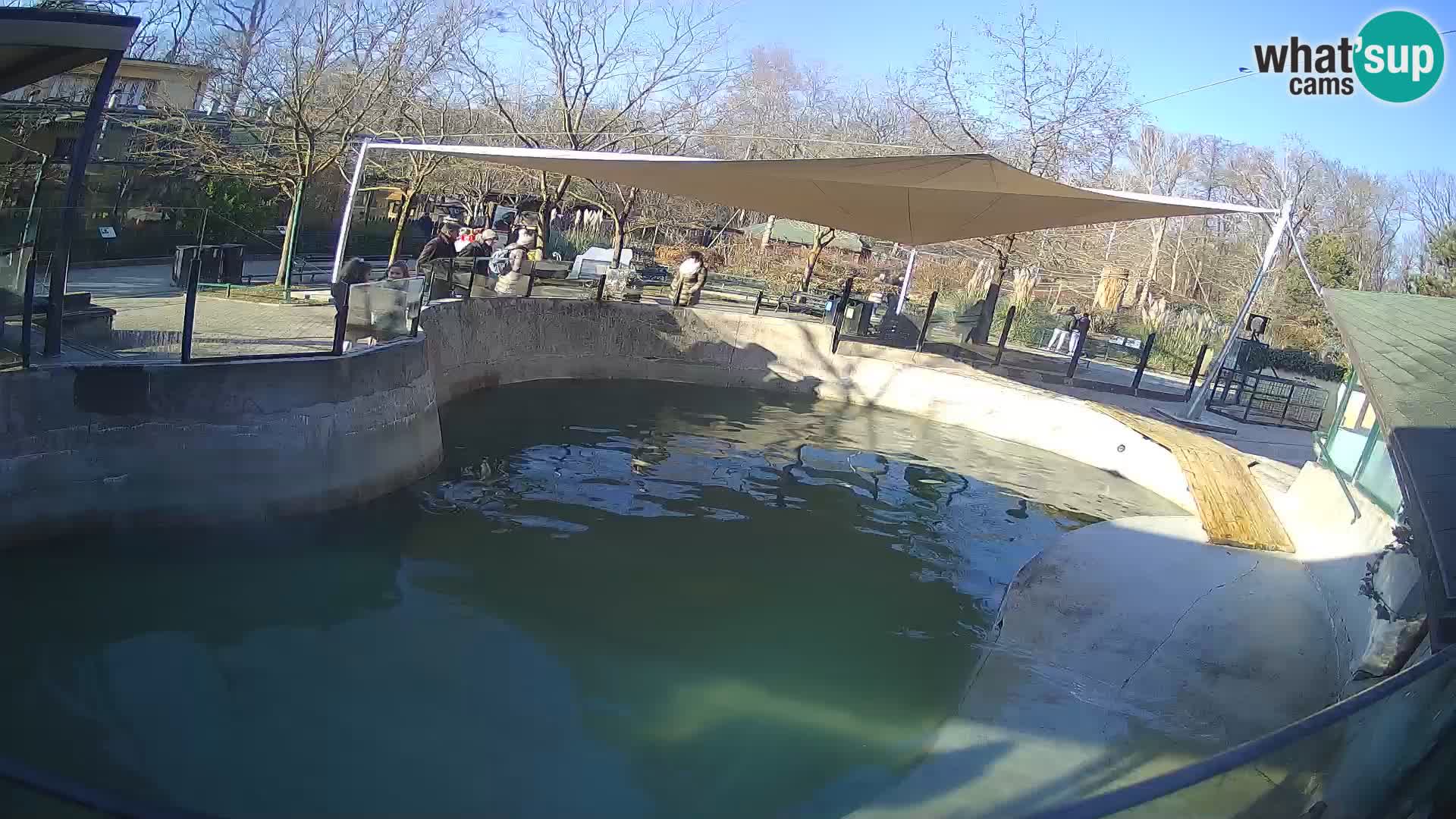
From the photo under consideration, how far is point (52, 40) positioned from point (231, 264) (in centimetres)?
603

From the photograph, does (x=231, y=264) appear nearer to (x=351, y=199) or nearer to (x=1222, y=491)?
(x=351, y=199)

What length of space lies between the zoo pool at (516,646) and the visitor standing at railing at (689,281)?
602cm

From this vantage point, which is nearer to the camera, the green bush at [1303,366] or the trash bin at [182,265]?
the trash bin at [182,265]

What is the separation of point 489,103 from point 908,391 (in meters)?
11.2

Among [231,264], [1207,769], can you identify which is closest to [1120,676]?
[1207,769]

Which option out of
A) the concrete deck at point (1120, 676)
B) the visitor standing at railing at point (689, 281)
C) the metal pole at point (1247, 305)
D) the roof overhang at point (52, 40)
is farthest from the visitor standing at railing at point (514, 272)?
the metal pole at point (1247, 305)

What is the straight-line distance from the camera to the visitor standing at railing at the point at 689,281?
53.4 feet

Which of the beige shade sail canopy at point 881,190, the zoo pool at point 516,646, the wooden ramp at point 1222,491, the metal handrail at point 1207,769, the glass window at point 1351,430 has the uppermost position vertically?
the beige shade sail canopy at point 881,190

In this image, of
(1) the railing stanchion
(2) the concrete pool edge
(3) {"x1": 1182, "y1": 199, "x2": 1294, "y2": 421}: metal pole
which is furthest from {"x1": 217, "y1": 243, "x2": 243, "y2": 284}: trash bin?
(3) {"x1": 1182, "y1": 199, "x2": 1294, "y2": 421}: metal pole

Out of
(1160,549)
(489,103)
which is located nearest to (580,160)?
(1160,549)

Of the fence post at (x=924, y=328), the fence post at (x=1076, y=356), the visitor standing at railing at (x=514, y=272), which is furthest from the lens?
the fence post at (x=924, y=328)

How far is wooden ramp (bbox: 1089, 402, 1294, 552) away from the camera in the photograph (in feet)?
29.2

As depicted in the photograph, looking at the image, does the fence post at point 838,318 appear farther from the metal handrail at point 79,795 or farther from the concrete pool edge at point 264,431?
the metal handrail at point 79,795

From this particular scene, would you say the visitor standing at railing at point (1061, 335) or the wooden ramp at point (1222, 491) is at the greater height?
the visitor standing at railing at point (1061, 335)
